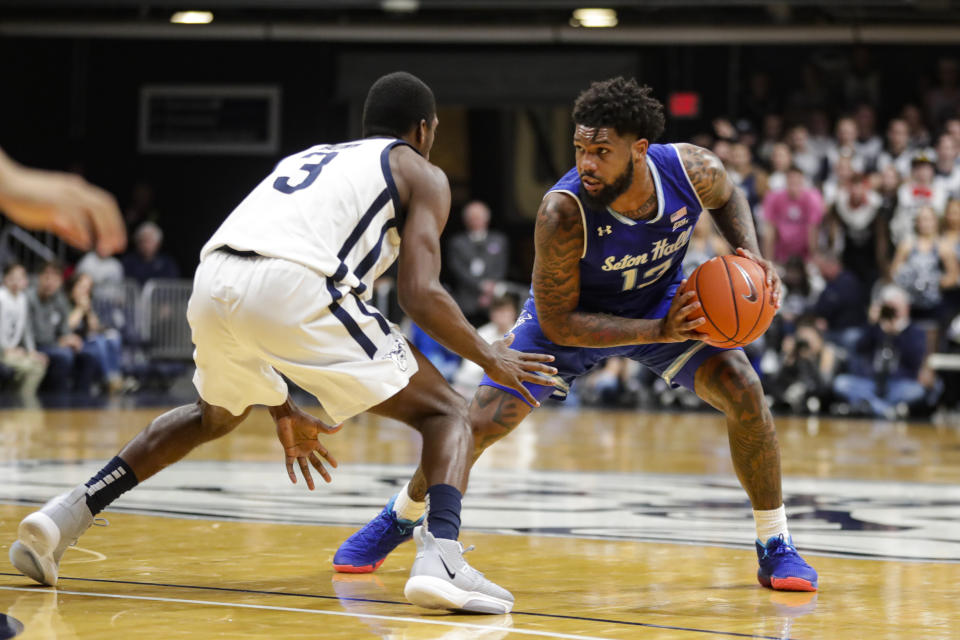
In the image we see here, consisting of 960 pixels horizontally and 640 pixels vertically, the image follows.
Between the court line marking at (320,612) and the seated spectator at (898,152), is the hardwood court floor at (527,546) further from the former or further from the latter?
the seated spectator at (898,152)

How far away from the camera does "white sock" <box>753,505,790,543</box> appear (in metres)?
4.45

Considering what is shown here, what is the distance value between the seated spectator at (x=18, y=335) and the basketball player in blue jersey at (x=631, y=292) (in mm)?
9708

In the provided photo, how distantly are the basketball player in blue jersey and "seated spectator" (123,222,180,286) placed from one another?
37.3ft

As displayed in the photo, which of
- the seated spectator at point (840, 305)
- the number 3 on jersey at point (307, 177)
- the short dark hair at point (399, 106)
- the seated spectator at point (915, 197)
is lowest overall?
the seated spectator at point (840, 305)

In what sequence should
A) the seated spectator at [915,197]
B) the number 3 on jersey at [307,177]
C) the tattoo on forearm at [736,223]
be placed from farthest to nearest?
1. the seated spectator at [915,197]
2. the tattoo on forearm at [736,223]
3. the number 3 on jersey at [307,177]

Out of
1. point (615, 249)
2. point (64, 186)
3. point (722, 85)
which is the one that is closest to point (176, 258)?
point (722, 85)

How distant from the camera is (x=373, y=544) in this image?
4.52 m

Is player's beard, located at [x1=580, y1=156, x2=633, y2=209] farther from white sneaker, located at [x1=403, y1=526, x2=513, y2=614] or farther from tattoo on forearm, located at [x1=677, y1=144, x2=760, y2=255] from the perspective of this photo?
white sneaker, located at [x1=403, y1=526, x2=513, y2=614]

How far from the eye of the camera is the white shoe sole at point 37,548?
3.98 m

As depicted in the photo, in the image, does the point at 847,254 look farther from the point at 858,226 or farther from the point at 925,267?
the point at 925,267

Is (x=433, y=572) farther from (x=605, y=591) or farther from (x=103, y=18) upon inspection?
(x=103, y=18)

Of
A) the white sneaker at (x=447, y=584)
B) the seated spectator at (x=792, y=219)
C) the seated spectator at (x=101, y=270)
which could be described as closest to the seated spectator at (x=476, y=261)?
the seated spectator at (x=792, y=219)

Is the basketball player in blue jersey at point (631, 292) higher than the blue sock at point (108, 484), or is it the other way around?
the basketball player in blue jersey at point (631, 292)

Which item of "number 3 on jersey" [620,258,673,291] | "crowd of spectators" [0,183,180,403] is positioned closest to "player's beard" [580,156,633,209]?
"number 3 on jersey" [620,258,673,291]
